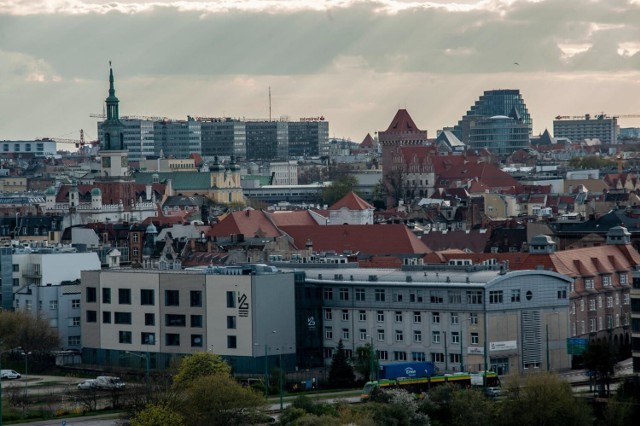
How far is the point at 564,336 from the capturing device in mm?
89312

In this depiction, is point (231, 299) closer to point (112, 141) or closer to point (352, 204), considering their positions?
point (352, 204)

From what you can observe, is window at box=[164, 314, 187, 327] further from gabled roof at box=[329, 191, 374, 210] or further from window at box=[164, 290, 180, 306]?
gabled roof at box=[329, 191, 374, 210]

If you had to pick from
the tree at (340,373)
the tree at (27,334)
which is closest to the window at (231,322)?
the tree at (340,373)

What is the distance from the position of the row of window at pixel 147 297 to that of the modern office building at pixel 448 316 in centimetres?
461

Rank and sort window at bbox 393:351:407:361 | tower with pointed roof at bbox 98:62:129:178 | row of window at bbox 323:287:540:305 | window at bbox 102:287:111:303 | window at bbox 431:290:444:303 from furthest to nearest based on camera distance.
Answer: tower with pointed roof at bbox 98:62:129:178
window at bbox 102:287:111:303
window at bbox 393:351:407:361
window at bbox 431:290:444:303
row of window at bbox 323:287:540:305

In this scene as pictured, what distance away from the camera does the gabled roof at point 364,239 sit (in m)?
119

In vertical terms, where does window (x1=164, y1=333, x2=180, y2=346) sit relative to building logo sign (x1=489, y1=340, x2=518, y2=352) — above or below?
above

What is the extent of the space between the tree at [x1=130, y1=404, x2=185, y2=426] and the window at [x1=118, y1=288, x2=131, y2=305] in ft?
76.7

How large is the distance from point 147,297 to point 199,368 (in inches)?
555

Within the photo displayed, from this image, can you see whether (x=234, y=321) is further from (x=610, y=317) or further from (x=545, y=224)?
(x=545, y=224)

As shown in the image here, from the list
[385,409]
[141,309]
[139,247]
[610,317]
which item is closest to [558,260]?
[610,317]

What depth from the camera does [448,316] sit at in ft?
287

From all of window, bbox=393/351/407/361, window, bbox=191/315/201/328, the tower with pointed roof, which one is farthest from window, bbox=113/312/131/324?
the tower with pointed roof

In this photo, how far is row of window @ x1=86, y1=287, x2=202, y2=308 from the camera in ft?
299
